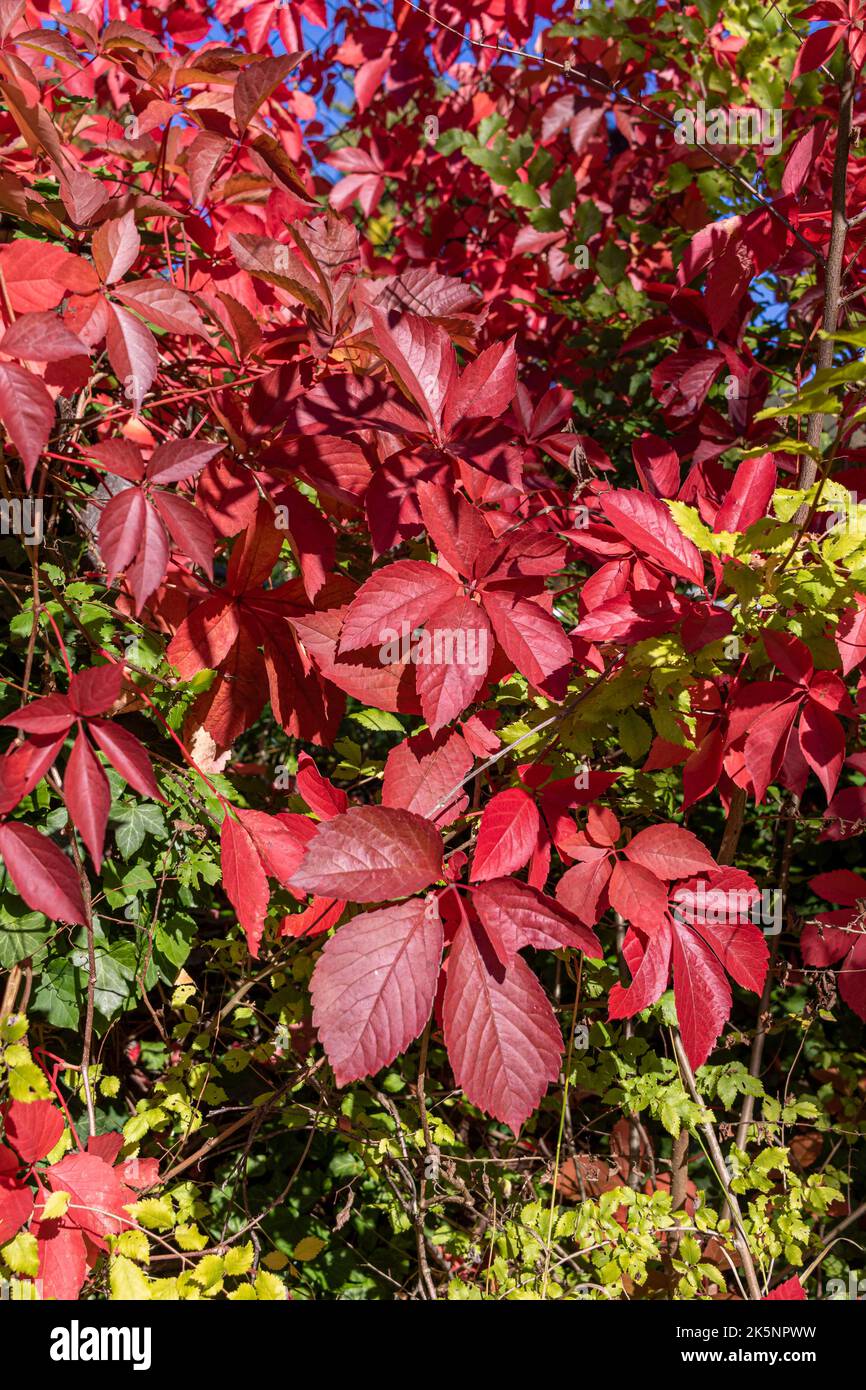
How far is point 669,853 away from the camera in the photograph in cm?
114

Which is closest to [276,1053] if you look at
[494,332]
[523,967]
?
[523,967]

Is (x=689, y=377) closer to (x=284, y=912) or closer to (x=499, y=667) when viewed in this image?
(x=499, y=667)

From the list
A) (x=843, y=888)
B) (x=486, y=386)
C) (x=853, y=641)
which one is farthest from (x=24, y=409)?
(x=843, y=888)

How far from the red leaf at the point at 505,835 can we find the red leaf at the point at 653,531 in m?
0.32

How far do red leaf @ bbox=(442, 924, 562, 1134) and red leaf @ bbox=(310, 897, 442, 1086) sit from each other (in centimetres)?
5

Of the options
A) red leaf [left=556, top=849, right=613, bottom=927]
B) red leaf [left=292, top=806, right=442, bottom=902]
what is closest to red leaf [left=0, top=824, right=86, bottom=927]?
red leaf [left=292, top=806, right=442, bottom=902]

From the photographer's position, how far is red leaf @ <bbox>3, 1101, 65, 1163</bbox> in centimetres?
118

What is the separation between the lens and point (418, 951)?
37.3 inches

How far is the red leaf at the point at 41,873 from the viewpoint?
926 mm

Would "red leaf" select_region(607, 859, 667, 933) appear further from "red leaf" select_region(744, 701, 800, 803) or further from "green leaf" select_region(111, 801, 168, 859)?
"green leaf" select_region(111, 801, 168, 859)

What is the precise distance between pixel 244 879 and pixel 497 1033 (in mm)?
372

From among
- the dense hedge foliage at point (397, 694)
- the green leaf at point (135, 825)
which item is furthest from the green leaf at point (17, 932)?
the green leaf at point (135, 825)

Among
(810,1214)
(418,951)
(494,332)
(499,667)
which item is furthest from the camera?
(494,332)

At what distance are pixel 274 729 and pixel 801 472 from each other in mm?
1607
